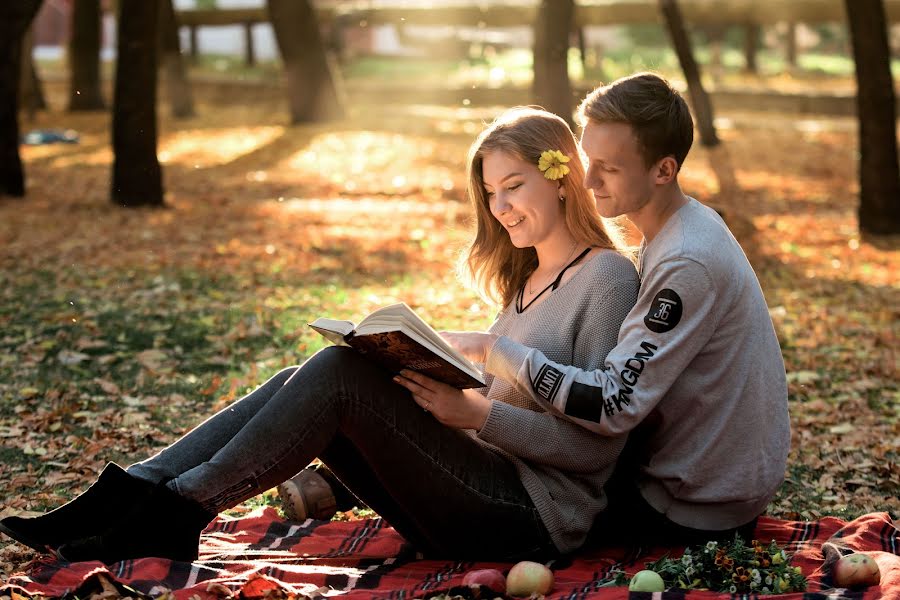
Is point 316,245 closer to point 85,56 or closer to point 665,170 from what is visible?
point 665,170

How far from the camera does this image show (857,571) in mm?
3289

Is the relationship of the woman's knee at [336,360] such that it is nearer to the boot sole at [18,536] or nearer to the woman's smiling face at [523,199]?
the woman's smiling face at [523,199]

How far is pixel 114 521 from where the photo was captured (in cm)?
359

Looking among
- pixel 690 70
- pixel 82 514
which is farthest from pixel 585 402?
pixel 690 70

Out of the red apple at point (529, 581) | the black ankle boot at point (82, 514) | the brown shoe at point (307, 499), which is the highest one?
the black ankle boot at point (82, 514)

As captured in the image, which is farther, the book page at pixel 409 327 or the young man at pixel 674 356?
the young man at pixel 674 356

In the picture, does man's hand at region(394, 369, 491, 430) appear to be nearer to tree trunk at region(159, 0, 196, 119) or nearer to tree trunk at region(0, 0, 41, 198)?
tree trunk at region(0, 0, 41, 198)

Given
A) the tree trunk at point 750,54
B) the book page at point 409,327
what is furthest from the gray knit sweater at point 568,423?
the tree trunk at point 750,54

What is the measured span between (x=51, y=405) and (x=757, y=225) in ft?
25.9

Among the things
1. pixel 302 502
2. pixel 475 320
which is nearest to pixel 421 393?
pixel 302 502

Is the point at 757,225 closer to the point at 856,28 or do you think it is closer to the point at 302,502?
the point at 856,28

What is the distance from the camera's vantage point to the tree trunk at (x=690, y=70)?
648 inches

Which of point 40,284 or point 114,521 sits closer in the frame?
point 114,521

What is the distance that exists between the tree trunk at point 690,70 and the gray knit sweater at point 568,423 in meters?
13.5
